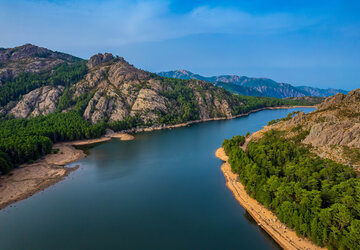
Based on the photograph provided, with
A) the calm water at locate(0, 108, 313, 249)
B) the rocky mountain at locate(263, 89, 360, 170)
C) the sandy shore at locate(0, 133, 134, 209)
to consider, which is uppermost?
the rocky mountain at locate(263, 89, 360, 170)

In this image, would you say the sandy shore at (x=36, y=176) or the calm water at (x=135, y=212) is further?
the sandy shore at (x=36, y=176)

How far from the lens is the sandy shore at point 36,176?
78.5m

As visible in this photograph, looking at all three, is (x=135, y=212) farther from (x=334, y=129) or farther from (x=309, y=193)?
(x=334, y=129)

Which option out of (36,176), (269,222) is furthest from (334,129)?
(36,176)

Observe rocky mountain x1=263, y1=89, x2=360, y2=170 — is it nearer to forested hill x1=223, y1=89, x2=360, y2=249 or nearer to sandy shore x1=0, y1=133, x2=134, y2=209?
forested hill x1=223, y1=89, x2=360, y2=249

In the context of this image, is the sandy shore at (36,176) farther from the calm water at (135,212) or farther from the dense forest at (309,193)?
the dense forest at (309,193)

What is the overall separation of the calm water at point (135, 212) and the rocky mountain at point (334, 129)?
43.8m

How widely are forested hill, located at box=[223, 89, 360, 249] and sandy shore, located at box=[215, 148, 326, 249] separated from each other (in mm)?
1762

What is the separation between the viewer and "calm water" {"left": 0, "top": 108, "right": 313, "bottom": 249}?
54.7m

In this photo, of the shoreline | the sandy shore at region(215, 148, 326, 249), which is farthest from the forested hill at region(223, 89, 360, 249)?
the shoreline

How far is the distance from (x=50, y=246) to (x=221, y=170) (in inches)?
2733

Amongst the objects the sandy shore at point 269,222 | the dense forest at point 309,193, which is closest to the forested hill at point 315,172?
the dense forest at point 309,193

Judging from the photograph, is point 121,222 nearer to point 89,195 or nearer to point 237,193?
point 89,195

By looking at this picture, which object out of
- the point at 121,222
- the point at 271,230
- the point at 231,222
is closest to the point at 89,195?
the point at 121,222
